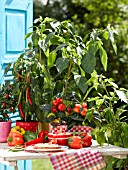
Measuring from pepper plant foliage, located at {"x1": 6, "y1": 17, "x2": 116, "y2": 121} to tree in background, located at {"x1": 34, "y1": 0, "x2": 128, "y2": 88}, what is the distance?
6.53 meters

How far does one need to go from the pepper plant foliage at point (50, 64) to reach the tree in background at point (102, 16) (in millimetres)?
6532

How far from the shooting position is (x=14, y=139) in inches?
158

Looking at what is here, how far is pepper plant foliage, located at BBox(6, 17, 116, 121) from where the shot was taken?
425 centimetres

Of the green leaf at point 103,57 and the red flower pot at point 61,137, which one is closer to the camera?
the red flower pot at point 61,137

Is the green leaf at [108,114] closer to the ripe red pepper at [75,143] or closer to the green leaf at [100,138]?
the green leaf at [100,138]

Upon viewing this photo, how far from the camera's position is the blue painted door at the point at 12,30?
471cm

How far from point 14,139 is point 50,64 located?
2.26 ft

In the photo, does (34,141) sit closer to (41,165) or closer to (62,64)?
(62,64)

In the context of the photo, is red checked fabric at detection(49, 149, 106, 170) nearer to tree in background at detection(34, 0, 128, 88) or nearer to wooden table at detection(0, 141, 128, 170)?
wooden table at detection(0, 141, 128, 170)

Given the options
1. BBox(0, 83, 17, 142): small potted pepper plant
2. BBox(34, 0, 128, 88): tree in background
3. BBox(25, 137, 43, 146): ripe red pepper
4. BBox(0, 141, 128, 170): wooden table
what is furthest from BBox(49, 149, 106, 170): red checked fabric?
BBox(34, 0, 128, 88): tree in background

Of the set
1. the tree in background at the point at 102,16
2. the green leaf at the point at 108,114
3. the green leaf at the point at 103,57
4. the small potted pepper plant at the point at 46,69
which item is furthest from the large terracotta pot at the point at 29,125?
the tree in background at the point at 102,16

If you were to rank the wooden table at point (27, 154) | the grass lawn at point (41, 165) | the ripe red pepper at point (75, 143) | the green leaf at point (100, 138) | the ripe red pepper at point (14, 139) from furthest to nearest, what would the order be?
1. the grass lawn at point (41, 165)
2. the green leaf at point (100, 138)
3. the ripe red pepper at point (14, 139)
4. the ripe red pepper at point (75, 143)
5. the wooden table at point (27, 154)

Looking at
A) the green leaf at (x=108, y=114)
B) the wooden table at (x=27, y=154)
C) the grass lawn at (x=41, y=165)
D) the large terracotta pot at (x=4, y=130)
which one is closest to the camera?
the wooden table at (x=27, y=154)

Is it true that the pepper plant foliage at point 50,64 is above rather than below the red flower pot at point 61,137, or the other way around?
above
